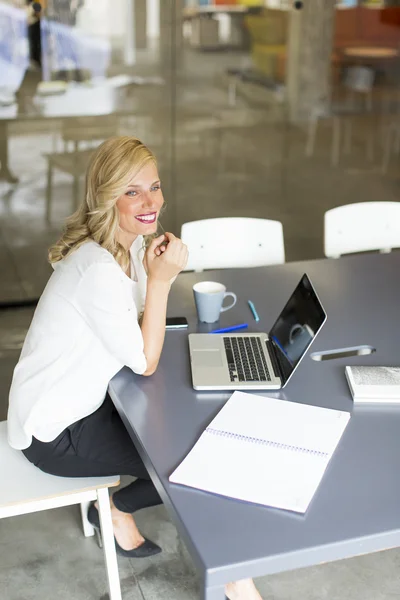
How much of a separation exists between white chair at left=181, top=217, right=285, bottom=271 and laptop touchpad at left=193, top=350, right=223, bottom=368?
40.0 inches

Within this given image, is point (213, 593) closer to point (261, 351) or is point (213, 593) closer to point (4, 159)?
point (261, 351)

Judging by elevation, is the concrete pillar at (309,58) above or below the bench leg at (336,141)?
above

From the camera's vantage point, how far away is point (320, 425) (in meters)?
1.88

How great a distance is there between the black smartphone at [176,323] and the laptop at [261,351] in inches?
3.3

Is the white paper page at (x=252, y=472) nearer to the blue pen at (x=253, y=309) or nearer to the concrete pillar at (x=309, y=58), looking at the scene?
the blue pen at (x=253, y=309)

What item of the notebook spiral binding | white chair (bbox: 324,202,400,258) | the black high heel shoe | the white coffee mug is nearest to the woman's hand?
the white coffee mug

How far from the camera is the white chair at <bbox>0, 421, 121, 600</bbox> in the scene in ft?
6.89

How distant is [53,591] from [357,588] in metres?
0.93

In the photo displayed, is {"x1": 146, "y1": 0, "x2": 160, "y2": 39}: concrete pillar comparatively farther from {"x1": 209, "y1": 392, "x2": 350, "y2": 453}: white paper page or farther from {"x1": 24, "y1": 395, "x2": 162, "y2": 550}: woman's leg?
{"x1": 209, "y1": 392, "x2": 350, "y2": 453}: white paper page

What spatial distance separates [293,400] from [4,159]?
9.75 feet

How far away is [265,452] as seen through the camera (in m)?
1.77

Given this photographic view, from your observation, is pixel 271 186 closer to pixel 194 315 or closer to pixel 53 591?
pixel 194 315

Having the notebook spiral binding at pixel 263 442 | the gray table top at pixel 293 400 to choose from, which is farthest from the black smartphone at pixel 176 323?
the notebook spiral binding at pixel 263 442

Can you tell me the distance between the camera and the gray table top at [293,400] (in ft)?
4.94
